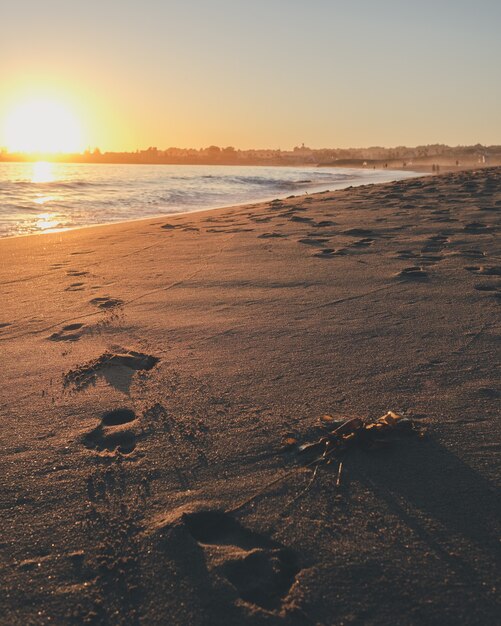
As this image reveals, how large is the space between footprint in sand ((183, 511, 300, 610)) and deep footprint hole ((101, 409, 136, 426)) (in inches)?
26.0

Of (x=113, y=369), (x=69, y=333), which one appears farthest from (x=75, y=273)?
(x=113, y=369)

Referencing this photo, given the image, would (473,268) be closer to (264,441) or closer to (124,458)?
(264,441)

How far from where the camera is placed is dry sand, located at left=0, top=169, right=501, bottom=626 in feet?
4.00

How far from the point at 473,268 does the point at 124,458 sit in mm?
3298

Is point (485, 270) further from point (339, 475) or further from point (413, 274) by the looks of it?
point (339, 475)

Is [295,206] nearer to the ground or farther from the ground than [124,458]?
farther from the ground

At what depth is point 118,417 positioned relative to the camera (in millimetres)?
2061

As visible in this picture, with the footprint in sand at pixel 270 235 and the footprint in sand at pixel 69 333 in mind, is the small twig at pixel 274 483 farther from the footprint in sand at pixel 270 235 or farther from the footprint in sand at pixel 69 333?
the footprint in sand at pixel 270 235

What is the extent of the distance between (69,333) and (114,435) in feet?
4.38

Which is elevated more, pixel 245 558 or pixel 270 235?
pixel 270 235

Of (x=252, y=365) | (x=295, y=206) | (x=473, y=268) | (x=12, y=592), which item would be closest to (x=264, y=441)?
(x=252, y=365)

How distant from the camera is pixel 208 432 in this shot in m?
1.89

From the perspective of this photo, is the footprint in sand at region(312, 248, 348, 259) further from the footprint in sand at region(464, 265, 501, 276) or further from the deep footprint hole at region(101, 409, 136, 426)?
the deep footprint hole at region(101, 409, 136, 426)

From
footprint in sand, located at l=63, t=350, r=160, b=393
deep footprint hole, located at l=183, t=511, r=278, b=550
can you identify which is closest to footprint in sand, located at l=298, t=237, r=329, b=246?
footprint in sand, located at l=63, t=350, r=160, b=393
